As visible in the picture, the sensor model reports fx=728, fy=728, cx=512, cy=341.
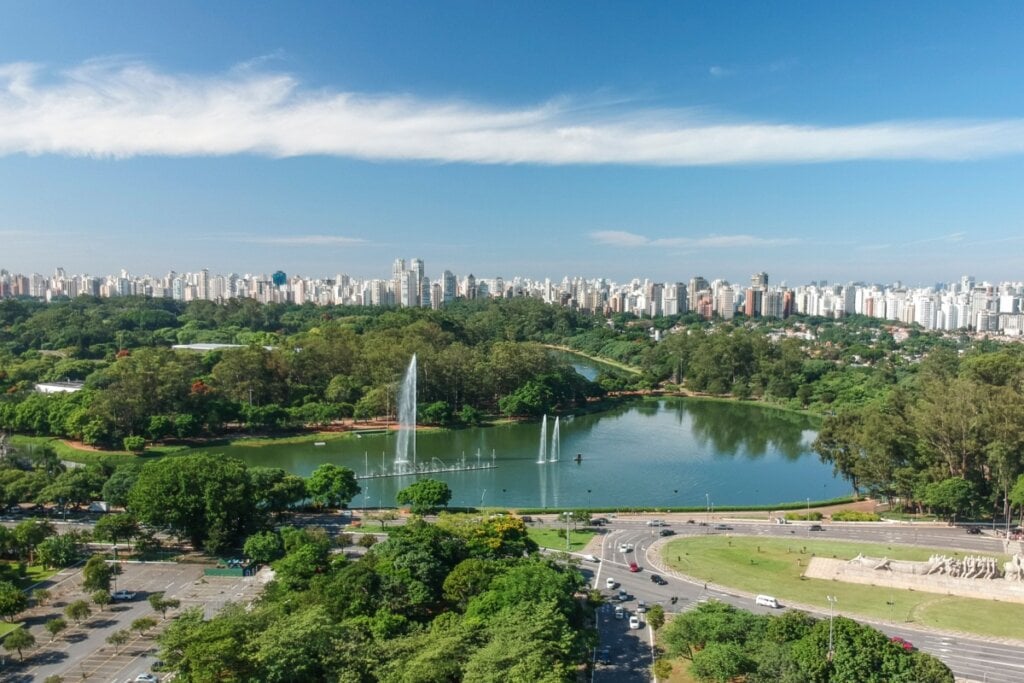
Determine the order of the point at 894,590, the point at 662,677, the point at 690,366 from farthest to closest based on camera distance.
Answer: the point at 690,366 → the point at 894,590 → the point at 662,677

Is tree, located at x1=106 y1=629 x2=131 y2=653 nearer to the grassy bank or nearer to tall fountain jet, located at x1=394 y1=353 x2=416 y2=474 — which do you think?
tall fountain jet, located at x1=394 y1=353 x2=416 y2=474

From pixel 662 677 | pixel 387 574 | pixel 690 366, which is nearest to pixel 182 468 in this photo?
pixel 387 574

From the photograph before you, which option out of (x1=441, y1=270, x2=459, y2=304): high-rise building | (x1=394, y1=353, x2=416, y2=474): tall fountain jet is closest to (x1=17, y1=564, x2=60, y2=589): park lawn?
(x1=394, y1=353, x2=416, y2=474): tall fountain jet

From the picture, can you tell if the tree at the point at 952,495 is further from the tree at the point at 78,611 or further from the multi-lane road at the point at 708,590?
the tree at the point at 78,611

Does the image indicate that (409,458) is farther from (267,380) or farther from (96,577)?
(96,577)

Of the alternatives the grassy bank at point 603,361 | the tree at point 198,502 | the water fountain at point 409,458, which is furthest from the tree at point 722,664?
the grassy bank at point 603,361

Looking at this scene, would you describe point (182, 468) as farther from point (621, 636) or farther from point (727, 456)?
point (727, 456)

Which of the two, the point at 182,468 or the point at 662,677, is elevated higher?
the point at 182,468
